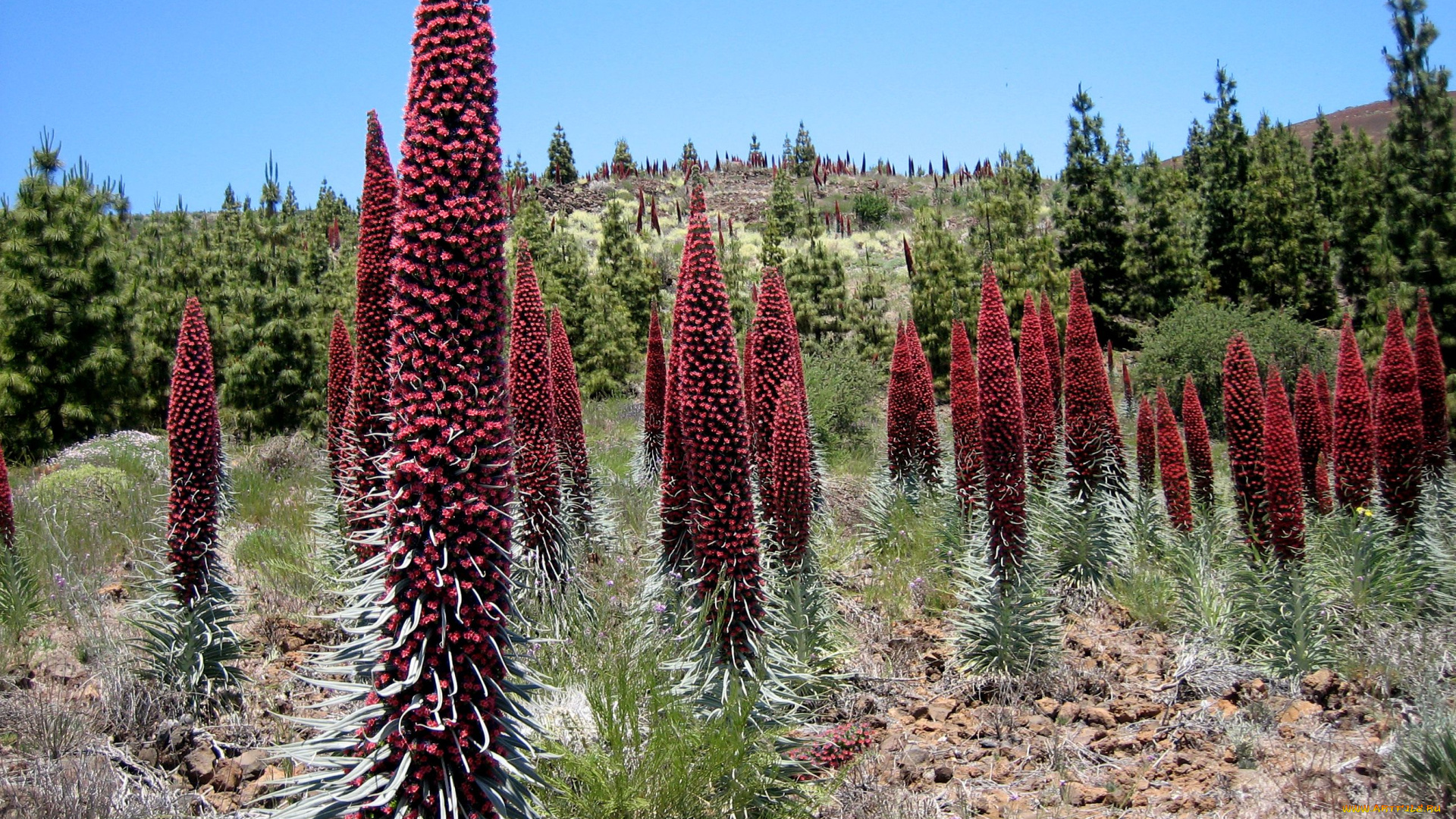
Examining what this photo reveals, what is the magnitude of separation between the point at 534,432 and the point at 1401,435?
7.33 metres

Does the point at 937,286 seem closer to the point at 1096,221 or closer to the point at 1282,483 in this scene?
the point at 1096,221

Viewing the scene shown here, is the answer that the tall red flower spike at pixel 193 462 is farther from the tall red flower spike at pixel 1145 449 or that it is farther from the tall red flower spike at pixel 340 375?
the tall red flower spike at pixel 1145 449

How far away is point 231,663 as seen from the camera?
568 centimetres

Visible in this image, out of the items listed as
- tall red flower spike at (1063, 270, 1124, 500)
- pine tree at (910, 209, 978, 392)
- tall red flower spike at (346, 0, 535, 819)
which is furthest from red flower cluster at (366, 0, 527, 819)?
pine tree at (910, 209, 978, 392)

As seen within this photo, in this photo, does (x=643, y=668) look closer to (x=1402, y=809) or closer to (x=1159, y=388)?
(x=1402, y=809)

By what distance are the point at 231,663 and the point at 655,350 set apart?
4730 mm

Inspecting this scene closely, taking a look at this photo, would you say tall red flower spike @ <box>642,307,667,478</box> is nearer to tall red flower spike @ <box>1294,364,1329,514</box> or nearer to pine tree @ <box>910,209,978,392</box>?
tall red flower spike @ <box>1294,364,1329,514</box>

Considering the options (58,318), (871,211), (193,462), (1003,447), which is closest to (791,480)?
(1003,447)

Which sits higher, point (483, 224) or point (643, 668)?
point (483, 224)

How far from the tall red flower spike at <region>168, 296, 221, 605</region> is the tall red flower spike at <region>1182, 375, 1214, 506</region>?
7696 millimetres

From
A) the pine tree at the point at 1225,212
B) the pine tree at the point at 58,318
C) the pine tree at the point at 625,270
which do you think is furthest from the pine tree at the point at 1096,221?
the pine tree at the point at 58,318

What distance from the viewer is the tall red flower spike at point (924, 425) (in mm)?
9203

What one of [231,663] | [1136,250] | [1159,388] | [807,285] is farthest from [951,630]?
[1136,250]

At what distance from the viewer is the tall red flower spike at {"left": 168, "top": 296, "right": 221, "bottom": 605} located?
15.0ft
